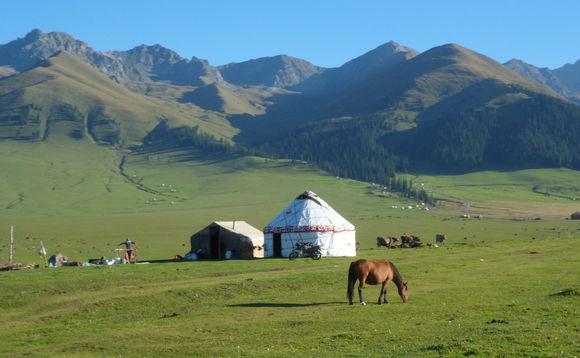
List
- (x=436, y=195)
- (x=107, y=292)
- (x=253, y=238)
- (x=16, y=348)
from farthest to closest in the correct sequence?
(x=436, y=195) → (x=253, y=238) → (x=107, y=292) → (x=16, y=348)

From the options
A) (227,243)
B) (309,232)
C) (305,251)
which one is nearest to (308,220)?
(309,232)

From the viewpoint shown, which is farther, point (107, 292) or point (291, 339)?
point (107, 292)

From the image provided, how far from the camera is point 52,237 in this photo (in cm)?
A: 7944

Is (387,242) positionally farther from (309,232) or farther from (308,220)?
(309,232)

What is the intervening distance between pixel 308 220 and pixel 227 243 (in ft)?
17.9

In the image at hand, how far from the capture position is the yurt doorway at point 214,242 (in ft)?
170

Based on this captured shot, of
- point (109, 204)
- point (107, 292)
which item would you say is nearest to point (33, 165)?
point (109, 204)

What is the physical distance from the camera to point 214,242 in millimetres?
52250

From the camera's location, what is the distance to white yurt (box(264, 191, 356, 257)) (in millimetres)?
50562

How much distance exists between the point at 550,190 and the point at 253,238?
16128 cm

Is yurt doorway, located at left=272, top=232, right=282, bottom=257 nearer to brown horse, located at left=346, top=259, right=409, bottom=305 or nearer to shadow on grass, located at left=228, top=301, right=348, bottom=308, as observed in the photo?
shadow on grass, located at left=228, top=301, right=348, bottom=308

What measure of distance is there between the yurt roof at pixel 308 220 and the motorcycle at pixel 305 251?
54.8 inches

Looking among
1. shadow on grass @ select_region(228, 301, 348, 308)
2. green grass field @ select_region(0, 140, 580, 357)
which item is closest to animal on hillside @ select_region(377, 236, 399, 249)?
green grass field @ select_region(0, 140, 580, 357)

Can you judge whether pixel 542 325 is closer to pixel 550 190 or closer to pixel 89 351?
pixel 89 351
